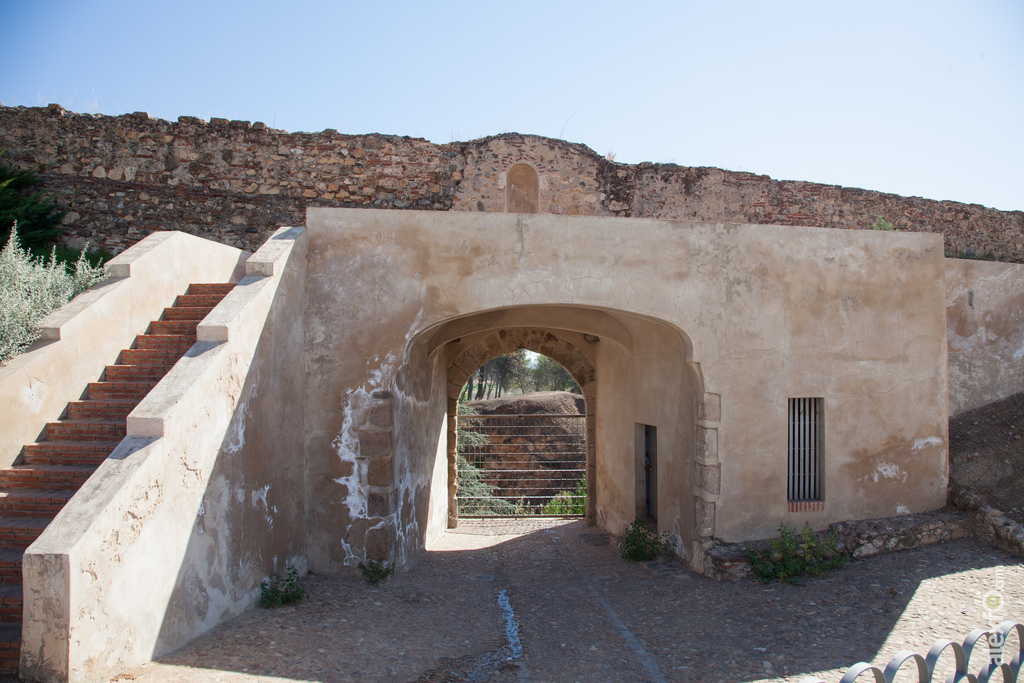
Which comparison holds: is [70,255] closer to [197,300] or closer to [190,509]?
[197,300]

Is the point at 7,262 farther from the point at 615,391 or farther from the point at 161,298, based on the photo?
the point at 615,391

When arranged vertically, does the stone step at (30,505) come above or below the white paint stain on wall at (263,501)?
above

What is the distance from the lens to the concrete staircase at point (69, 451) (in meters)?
3.85

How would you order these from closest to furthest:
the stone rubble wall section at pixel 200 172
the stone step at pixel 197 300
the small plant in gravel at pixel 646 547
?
1. the stone step at pixel 197 300
2. the small plant in gravel at pixel 646 547
3. the stone rubble wall section at pixel 200 172

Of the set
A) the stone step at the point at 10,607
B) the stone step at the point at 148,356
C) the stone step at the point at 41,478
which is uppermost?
the stone step at the point at 148,356

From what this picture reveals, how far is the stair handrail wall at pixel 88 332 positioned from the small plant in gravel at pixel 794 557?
6.60 m

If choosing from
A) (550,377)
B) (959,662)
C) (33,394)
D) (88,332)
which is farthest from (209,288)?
(550,377)

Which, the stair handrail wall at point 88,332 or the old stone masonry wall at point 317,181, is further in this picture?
the old stone masonry wall at point 317,181

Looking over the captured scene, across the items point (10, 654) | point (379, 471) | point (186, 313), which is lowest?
point (10, 654)

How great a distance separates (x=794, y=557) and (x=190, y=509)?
18.7 feet

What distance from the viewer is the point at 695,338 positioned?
6.54m

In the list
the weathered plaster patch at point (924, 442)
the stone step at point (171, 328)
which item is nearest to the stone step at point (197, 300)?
the stone step at point (171, 328)

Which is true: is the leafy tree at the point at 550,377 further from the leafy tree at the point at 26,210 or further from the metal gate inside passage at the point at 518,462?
the leafy tree at the point at 26,210

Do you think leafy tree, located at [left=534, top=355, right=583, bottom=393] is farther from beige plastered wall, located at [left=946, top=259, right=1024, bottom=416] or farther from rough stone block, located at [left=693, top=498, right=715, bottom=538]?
rough stone block, located at [left=693, top=498, right=715, bottom=538]
